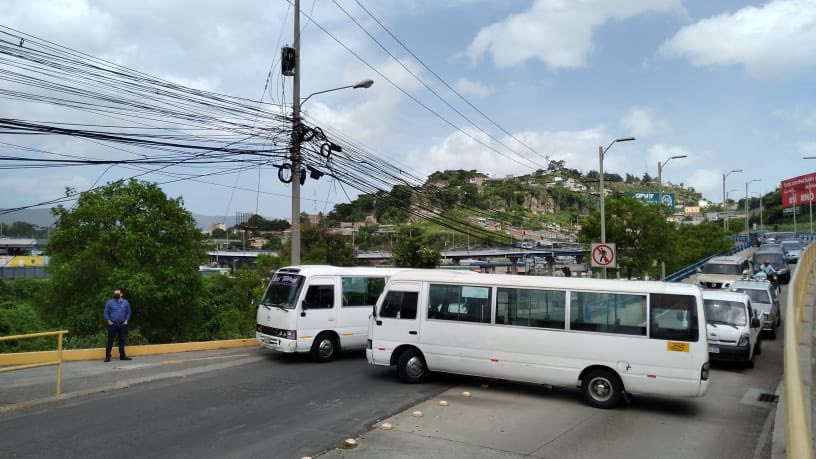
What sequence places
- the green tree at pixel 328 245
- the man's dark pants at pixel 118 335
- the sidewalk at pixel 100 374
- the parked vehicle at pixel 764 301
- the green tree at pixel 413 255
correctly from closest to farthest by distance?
the sidewalk at pixel 100 374
the man's dark pants at pixel 118 335
the parked vehicle at pixel 764 301
the green tree at pixel 413 255
the green tree at pixel 328 245

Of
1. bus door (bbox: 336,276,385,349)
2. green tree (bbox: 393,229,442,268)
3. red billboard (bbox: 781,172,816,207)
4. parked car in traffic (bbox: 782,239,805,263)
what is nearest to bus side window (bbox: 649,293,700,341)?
bus door (bbox: 336,276,385,349)

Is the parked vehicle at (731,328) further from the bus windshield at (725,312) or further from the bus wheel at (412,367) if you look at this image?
the bus wheel at (412,367)

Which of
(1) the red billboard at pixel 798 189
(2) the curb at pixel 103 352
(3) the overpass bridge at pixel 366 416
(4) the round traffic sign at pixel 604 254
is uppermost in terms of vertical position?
(1) the red billboard at pixel 798 189

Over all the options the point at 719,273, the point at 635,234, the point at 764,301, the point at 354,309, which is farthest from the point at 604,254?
the point at 354,309

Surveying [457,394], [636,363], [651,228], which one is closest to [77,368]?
[457,394]

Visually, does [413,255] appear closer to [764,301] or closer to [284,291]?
[764,301]

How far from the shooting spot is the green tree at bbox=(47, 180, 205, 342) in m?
22.5

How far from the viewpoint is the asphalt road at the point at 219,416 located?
732 cm

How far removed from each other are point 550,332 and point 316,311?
6.24 m

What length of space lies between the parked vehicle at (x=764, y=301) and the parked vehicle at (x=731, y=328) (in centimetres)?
347

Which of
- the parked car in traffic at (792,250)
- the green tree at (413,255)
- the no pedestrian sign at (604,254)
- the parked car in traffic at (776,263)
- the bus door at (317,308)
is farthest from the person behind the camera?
the green tree at (413,255)

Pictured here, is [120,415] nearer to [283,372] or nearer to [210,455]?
[210,455]

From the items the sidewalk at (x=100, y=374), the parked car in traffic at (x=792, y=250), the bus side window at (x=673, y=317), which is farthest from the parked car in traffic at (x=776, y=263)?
the sidewalk at (x=100, y=374)

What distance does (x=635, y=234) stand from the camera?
2753 cm
